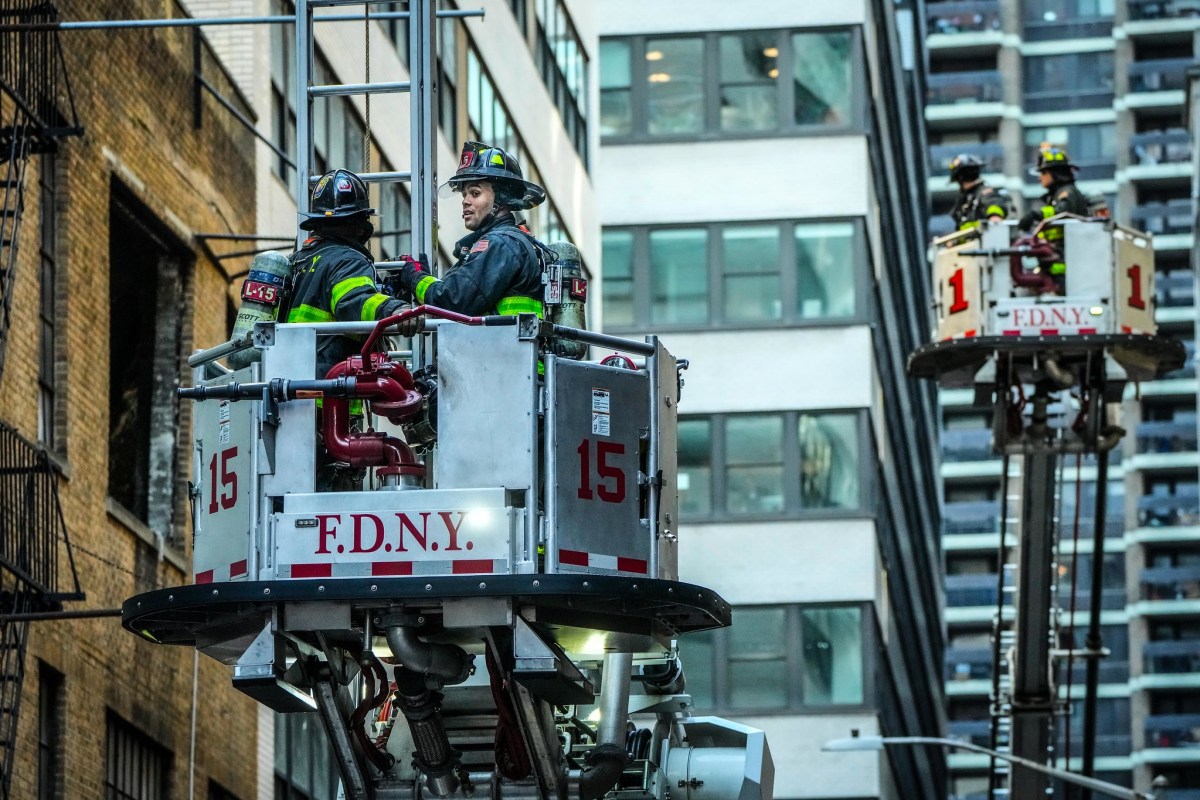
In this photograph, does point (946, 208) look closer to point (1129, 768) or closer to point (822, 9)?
point (1129, 768)

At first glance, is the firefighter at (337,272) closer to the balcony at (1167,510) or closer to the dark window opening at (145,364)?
the dark window opening at (145,364)

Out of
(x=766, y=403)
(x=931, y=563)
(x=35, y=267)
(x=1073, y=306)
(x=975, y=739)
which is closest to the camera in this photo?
(x=35, y=267)

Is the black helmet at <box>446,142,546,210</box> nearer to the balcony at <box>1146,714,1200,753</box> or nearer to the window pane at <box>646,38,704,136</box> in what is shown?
the window pane at <box>646,38,704,136</box>

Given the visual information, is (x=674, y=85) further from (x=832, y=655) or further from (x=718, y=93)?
(x=832, y=655)

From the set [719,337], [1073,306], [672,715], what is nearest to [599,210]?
[719,337]

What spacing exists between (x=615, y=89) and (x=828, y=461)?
8.55m

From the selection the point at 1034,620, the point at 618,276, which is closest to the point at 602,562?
the point at 1034,620

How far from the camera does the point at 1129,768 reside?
437 ft

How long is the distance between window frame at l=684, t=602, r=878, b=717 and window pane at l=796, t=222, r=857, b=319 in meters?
5.70

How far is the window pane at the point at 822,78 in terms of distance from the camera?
5116cm

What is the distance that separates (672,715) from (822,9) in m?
36.0

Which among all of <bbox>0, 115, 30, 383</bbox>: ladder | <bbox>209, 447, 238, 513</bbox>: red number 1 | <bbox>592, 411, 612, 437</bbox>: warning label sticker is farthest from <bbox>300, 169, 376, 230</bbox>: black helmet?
<bbox>0, 115, 30, 383</bbox>: ladder

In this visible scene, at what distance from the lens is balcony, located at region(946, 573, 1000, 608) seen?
134 meters

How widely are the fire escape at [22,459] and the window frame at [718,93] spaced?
29.3 m
